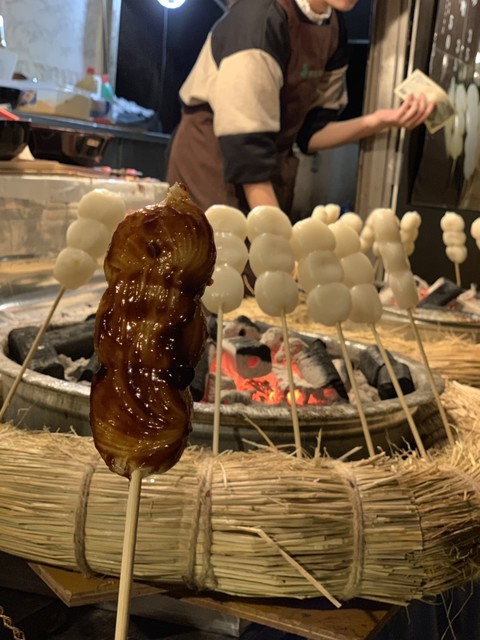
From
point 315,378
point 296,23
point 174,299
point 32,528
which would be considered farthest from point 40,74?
point 174,299

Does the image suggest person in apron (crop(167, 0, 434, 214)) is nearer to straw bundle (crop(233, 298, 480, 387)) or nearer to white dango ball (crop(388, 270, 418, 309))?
straw bundle (crop(233, 298, 480, 387))

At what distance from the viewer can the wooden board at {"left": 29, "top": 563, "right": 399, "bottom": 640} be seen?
1.01m

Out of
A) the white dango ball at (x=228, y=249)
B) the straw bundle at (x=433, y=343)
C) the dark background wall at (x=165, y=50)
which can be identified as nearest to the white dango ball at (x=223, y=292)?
the white dango ball at (x=228, y=249)

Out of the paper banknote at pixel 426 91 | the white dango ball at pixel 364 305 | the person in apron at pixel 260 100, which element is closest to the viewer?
the white dango ball at pixel 364 305

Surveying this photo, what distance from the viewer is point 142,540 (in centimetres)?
106

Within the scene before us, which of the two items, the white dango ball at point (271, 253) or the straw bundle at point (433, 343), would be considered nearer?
the white dango ball at point (271, 253)

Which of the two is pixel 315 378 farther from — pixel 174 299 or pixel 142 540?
pixel 174 299

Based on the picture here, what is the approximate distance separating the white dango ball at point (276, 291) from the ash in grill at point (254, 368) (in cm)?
22

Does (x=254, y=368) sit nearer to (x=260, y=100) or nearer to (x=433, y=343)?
(x=433, y=343)

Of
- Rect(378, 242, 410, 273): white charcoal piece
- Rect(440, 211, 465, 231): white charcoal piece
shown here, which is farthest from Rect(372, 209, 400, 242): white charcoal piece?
Rect(440, 211, 465, 231): white charcoal piece

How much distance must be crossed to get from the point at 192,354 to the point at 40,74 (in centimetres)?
399

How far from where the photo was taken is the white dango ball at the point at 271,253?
1.33 metres

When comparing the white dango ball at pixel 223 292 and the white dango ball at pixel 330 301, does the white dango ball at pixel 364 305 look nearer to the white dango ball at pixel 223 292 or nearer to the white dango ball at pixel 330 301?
the white dango ball at pixel 330 301

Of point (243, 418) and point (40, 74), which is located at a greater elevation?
point (40, 74)
